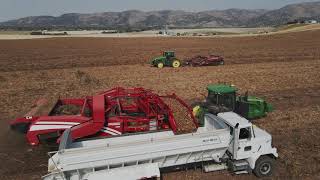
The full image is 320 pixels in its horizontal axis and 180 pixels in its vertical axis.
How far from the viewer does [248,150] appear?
37.5ft

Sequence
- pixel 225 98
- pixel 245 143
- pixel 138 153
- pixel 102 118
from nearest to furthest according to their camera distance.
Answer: pixel 138 153 < pixel 245 143 < pixel 102 118 < pixel 225 98

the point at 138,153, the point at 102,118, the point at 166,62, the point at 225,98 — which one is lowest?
the point at 138,153

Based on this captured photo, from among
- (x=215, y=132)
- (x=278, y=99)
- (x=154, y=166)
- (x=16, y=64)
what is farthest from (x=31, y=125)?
(x=16, y=64)

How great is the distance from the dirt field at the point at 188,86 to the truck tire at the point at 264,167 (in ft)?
1.04

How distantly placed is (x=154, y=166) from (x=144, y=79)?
60.0ft

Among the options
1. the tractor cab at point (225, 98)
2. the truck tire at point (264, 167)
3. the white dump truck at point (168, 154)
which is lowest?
the truck tire at point (264, 167)

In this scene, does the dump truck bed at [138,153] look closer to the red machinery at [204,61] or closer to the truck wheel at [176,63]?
the truck wheel at [176,63]

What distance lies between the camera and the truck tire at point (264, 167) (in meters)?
11.6

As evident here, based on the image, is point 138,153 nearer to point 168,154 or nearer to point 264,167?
point 168,154

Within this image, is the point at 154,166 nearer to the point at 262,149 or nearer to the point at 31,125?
the point at 262,149

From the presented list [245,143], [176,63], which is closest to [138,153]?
[245,143]

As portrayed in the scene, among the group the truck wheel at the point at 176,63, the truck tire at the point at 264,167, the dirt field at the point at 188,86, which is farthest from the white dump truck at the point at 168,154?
the truck wheel at the point at 176,63

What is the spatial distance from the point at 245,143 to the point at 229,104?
16.5ft

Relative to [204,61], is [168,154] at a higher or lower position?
lower
